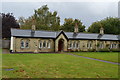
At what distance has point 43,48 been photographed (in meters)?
36.1

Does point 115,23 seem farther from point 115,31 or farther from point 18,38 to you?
point 18,38

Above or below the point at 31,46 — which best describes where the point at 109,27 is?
above

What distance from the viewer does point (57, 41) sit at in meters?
36.8

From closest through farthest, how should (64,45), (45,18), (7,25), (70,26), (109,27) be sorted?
(64,45), (7,25), (45,18), (109,27), (70,26)

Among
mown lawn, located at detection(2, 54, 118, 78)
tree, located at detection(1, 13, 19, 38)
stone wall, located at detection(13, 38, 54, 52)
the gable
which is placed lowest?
mown lawn, located at detection(2, 54, 118, 78)

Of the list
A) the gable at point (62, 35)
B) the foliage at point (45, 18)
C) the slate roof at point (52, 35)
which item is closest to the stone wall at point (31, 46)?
the slate roof at point (52, 35)

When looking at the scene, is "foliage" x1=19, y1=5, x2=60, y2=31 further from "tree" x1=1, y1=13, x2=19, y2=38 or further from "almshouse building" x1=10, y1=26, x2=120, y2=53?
"almshouse building" x1=10, y1=26, x2=120, y2=53

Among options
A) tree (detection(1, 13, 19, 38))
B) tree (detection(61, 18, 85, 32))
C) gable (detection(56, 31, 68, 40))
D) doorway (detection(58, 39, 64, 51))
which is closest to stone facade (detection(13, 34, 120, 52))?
gable (detection(56, 31, 68, 40))

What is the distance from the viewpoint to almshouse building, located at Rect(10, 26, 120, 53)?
34.0 meters

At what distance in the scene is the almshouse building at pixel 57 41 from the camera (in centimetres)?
3399

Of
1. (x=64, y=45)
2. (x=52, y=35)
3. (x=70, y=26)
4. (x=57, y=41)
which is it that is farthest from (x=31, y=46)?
(x=70, y=26)

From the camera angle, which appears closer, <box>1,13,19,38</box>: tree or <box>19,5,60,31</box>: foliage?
<box>1,13,19,38</box>: tree

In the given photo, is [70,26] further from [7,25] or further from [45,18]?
[7,25]

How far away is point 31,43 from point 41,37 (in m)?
2.97
